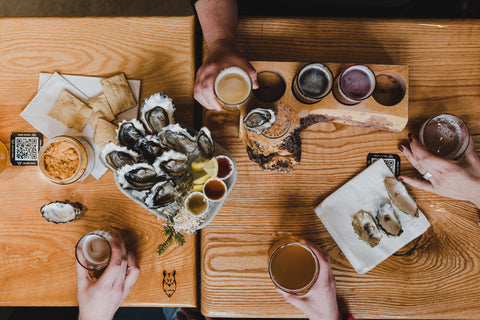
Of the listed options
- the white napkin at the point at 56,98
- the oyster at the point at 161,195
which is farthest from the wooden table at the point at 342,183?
the white napkin at the point at 56,98

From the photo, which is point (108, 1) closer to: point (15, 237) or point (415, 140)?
point (15, 237)

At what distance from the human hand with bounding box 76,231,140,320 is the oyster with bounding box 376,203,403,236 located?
3.74ft

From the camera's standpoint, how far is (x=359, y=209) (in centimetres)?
133

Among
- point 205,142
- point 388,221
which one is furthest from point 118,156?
point 388,221

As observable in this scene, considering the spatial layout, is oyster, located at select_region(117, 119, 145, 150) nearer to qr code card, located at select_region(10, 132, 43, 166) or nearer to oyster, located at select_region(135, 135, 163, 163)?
oyster, located at select_region(135, 135, 163, 163)

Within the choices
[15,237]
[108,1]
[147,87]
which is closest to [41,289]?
[15,237]

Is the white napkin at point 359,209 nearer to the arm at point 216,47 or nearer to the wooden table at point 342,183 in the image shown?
the wooden table at point 342,183

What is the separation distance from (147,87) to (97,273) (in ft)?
2.99

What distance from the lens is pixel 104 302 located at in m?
1.29

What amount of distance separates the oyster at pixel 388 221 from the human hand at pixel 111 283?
3.74 feet

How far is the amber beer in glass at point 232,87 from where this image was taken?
1.17 m

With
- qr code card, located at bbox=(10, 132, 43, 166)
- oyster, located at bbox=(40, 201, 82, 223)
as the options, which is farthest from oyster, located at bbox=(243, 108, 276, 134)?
qr code card, located at bbox=(10, 132, 43, 166)

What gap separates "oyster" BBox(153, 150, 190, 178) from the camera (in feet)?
3.14

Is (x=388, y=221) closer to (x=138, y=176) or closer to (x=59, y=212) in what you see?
(x=138, y=176)
